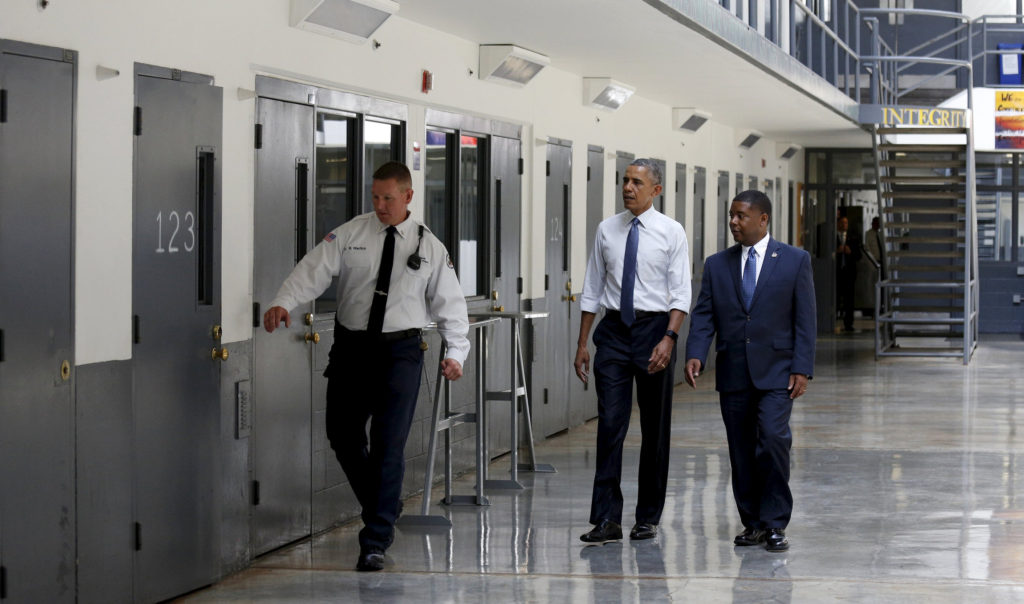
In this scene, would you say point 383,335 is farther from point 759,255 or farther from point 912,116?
point 912,116

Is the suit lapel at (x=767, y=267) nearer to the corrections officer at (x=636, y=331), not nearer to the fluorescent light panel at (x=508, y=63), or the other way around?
the corrections officer at (x=636, y=331)

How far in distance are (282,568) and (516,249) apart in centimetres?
404

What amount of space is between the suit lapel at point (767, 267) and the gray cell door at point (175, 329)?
2.29 m

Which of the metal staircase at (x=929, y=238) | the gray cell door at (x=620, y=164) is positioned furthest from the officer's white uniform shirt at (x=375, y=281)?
the metal staircase at (x=929, y=238)

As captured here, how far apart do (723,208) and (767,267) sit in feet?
Result: 32.3

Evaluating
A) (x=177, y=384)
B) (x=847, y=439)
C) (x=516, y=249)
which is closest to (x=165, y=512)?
(x=177, y=384)

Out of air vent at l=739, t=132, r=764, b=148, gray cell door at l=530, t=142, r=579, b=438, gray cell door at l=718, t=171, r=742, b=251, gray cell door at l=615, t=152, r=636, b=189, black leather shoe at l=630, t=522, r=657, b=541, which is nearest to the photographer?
black leather shoe at l=630, t=522, r=657, b=541

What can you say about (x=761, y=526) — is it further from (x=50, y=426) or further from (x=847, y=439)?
(x=847, y=439)

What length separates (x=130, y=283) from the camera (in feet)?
16.1

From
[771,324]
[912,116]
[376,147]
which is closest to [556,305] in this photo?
[376,147]

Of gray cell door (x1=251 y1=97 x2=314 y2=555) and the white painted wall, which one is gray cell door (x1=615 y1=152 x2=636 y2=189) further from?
gray cell door (x1=251 y1=97 x2=314 y2=555)

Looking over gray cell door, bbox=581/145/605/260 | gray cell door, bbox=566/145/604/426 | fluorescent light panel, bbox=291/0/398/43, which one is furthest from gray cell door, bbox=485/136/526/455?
fluorescent light panel, bbox=291/0/398/43

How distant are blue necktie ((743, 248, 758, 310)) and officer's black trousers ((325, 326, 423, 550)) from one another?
1450mm

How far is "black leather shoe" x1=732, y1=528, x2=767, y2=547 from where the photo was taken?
6148 millimetres
